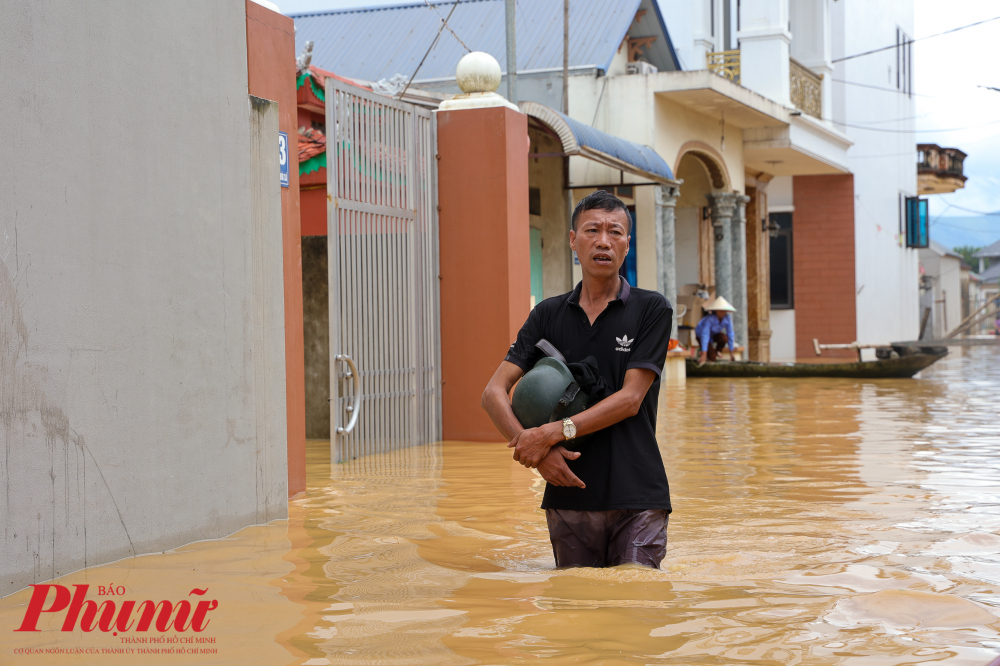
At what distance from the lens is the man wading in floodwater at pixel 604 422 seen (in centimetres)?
407

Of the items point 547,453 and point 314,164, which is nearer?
point 547,453

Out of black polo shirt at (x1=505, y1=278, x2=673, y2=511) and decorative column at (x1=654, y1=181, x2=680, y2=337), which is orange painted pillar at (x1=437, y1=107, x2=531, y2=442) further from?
decorative column at (x1=654, y1=181, x2=680, y2=337)

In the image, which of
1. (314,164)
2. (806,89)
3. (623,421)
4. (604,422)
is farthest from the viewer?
(806,89)

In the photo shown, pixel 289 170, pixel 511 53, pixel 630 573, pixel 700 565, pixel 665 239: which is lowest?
pixel 700 565

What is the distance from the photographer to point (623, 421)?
418 cm

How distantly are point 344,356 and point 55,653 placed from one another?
5433 millimetres

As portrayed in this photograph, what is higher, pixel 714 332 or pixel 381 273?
pixel 381 273

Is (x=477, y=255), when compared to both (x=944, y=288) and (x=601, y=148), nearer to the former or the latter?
(x=601, y=148)

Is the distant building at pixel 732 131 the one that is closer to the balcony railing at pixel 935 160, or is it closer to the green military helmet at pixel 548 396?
the balcony railing at pixel 935 160

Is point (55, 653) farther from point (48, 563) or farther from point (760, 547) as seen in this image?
point (760, 547)

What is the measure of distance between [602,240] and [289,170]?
374cm

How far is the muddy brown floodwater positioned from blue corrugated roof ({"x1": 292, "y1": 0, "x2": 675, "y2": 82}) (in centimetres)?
1189

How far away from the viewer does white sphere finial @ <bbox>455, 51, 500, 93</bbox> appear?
34.3 ft

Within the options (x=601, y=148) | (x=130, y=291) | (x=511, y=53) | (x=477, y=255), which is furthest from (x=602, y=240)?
(x=511, y=53)
